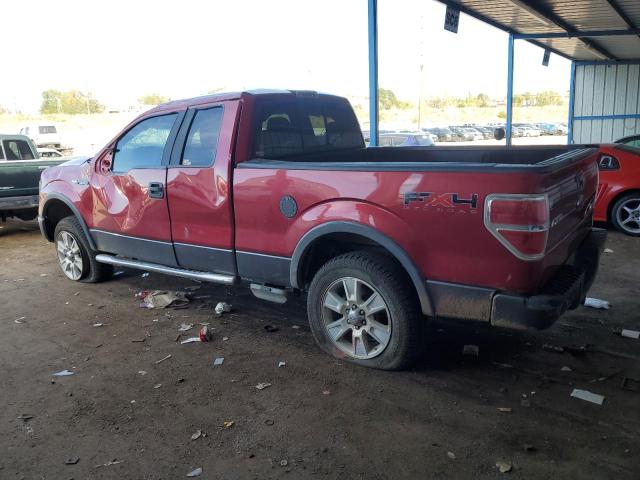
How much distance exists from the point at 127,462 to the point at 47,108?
266 ft

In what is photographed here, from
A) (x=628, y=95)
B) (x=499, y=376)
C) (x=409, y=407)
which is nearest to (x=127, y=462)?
(x=409, y=407)

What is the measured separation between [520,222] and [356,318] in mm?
1411

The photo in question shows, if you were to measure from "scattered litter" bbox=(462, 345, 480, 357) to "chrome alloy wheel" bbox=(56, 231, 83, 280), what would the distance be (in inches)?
177

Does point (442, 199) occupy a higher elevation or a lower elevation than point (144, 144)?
lower

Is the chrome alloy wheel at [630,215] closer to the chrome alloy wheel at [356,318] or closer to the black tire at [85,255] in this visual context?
the chrome alloy wheel at [356,318]

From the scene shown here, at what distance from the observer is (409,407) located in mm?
3527

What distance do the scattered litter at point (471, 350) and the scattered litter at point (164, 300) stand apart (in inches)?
113

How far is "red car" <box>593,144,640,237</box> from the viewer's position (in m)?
8.16

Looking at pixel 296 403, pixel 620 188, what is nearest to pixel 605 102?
pixel 620 188

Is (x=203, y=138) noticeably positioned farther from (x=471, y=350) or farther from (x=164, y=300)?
(x=471, y=350)

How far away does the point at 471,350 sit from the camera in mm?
4297

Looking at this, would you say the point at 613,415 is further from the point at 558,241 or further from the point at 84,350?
the point at 84,350

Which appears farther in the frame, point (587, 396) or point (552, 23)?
point (552, 23)

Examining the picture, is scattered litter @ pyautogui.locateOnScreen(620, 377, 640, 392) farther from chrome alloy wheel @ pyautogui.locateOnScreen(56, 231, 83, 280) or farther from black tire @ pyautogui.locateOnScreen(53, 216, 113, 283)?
chrome alloy wheel @ pyautogui.locateOnScreen(56, 231, 83, 280)
